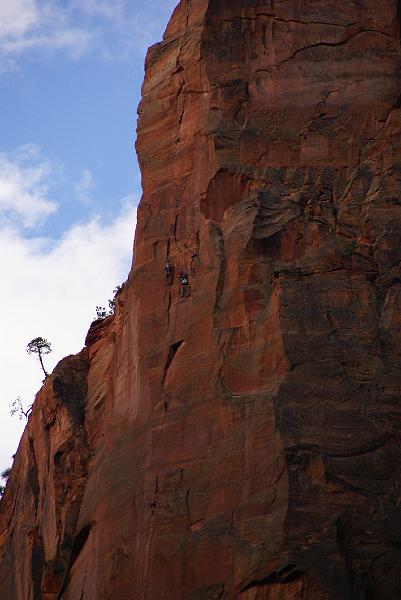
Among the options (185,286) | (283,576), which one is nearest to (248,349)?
(185,286)

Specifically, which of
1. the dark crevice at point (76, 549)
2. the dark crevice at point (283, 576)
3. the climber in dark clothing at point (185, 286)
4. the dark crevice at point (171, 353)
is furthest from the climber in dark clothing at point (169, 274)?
the dark crevice at point (283, 576)

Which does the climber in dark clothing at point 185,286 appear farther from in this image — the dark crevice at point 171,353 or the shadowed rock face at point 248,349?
the dark crevice at point 171,353

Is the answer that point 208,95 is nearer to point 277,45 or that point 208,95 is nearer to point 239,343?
point 277,45

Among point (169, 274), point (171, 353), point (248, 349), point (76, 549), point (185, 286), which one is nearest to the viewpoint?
point (248, 349)

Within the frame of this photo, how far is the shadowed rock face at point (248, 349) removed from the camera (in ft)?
141

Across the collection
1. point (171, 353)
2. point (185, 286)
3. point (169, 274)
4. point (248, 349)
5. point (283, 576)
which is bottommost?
point (283, 576)

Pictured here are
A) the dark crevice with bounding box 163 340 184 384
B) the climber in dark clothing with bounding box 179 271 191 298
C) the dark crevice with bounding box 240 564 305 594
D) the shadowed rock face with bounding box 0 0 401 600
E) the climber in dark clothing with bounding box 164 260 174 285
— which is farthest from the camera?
the climber in dark clothing with bounding box 164 260 174 285

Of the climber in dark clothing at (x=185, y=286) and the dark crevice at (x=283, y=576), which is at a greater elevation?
the climber in dark clothing at (x=185, y=286)

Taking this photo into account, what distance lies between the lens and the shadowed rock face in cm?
4306

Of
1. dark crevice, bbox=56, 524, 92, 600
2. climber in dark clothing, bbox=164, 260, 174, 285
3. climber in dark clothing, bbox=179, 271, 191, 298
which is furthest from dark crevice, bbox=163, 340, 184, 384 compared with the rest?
dark crevice, bbox=56, 524, 92, 600

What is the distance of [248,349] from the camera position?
1818 inches

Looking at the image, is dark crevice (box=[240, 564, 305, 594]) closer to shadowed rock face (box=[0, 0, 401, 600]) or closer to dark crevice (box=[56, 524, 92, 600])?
shadowed rock face (box=[0, 0, 401, 600])

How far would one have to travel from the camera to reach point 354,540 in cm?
4241

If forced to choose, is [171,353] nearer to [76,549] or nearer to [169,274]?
[169,274]
